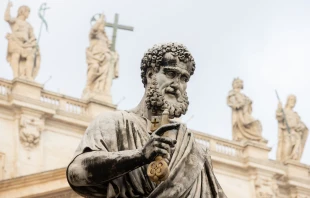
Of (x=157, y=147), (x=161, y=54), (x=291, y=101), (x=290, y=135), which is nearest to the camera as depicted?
(x=157, y=147)

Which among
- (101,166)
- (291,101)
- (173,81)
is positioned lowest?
(101,166)

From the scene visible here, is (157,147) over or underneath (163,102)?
→ underneath

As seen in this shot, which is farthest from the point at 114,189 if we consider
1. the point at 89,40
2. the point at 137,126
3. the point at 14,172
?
the point at 89,40

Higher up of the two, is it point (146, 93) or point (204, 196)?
point (146, 93)

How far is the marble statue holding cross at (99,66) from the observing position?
29.1 metres

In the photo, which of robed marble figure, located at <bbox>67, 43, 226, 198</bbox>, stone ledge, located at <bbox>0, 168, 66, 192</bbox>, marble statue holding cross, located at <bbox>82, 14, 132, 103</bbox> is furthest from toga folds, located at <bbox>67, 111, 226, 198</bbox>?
marble statue holding cross, located at <bbox>82, 14, 132, 103</bbox>

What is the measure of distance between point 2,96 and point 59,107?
2077 millimetres

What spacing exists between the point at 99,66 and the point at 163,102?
25.6 metres

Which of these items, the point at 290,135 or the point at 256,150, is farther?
the point at 290,135

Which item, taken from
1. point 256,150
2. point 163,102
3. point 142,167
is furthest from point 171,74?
point 256,150

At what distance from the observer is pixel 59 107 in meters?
28.2

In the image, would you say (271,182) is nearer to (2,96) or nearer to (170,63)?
(2,96)

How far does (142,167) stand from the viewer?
3574mm

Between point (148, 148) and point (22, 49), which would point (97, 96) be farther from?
point (148, 148)
